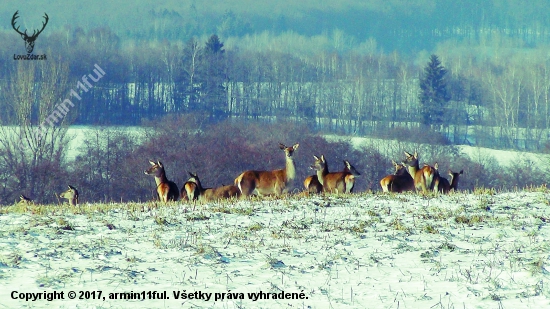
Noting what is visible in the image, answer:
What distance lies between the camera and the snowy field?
9312mm

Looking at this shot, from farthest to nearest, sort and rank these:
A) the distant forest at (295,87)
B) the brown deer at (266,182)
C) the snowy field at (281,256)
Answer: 1. the distant forest at (295,87)
2. the brown deer at (266,182)
3. the snowy field at (281,256)

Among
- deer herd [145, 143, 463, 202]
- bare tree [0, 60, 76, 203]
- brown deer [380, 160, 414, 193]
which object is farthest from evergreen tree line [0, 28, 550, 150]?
deer herd [145, 143, 463, 202]

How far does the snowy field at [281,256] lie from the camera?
931cm

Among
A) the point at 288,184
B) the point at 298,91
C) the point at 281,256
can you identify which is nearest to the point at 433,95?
the point at 298,91

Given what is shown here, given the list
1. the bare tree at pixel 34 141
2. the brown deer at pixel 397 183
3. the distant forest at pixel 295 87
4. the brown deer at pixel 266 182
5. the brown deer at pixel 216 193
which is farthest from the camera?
the distant forest at pixel 295 87

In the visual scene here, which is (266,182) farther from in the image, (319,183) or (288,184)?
(319,183)

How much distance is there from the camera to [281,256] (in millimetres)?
11055

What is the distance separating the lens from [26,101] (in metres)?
66.7

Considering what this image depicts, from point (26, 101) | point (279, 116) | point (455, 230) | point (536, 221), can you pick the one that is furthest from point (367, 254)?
point (279, 116)

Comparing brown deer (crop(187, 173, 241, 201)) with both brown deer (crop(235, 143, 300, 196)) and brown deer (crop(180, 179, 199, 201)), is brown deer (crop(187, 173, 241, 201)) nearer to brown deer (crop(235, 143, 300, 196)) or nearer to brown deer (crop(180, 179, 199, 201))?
brown deer (crop(180, 179, 199, 201))

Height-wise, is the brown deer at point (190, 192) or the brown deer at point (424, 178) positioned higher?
the brown deer at point (424, 178)

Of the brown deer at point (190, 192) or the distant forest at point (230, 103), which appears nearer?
the brown deer at point (190, 192)

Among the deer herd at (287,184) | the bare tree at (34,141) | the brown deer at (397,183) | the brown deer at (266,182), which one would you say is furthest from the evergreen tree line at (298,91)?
the brown deer at (266,182)

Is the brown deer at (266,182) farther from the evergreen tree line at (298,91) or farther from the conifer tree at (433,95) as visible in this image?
the conifer tree at (433,95)
